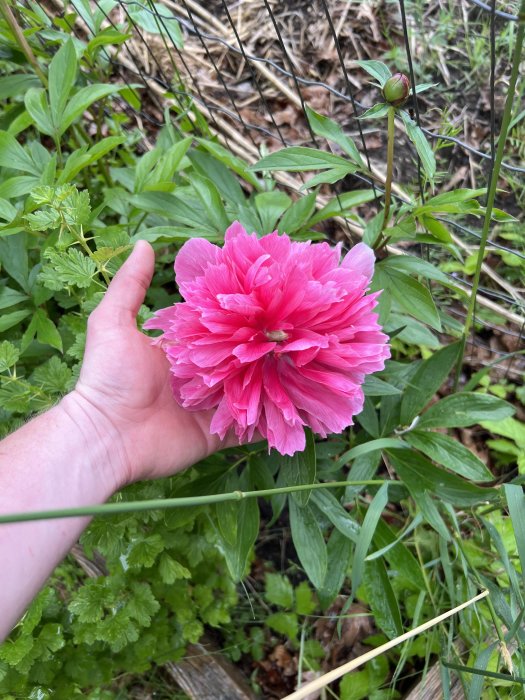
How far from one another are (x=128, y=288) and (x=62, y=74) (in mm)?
573

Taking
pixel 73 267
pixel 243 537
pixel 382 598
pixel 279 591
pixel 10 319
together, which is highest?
pixel 73 267

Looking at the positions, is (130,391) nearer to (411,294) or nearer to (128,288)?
(128,288)

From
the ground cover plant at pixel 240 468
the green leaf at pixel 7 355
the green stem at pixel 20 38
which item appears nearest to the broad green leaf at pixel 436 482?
the ground cover plant at pixel 240 468

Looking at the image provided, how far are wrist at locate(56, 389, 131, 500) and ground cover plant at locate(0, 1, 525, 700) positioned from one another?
0.13m

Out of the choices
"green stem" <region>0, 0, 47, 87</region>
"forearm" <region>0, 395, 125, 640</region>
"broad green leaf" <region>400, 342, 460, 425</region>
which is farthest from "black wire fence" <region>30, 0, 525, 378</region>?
"forearm" <region>0, 395, 125, 640</region>

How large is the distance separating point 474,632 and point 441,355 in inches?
26.2

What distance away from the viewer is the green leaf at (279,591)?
1600 mm

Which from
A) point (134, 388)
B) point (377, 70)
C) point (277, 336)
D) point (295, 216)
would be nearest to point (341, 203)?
point (295, 216)

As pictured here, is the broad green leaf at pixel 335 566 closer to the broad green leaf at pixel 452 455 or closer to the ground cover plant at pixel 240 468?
the ground cover plant at pixel 240 468

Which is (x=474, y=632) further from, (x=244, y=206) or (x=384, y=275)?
(x=244, y=206)

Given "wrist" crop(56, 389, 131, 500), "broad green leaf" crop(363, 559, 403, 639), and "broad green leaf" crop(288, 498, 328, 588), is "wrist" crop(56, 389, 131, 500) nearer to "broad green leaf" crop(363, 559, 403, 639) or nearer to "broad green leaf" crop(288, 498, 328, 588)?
"broad green leaf" crop(288, 498, 328, 588)

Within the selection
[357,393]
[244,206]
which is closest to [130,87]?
[244,206]

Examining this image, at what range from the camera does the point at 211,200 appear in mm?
1244

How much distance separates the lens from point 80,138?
170 centimetres
